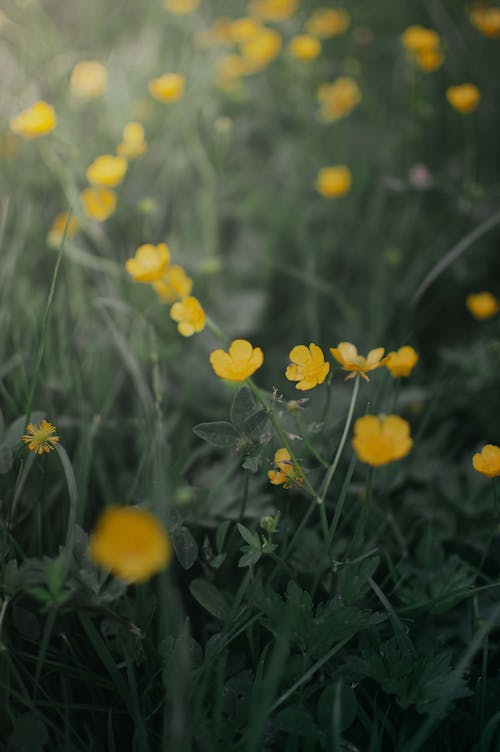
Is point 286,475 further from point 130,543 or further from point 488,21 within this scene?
point 488,21

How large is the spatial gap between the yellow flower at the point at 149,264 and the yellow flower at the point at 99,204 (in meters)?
0.50

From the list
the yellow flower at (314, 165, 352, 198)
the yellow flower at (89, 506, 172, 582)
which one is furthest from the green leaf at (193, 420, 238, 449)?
the yellow flower at (314, 165, 352, 198)

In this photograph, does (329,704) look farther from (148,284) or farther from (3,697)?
(148,284)

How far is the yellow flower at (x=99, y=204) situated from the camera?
1709 mm

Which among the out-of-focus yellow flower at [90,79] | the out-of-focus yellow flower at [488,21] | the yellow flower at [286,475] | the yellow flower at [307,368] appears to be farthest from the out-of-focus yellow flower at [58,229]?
the out-of-focus yellow flower at [488,21]

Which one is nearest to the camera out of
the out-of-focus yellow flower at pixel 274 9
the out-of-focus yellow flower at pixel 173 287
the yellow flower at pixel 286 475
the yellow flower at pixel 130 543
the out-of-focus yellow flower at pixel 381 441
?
the yellow flower at pixel 130 543

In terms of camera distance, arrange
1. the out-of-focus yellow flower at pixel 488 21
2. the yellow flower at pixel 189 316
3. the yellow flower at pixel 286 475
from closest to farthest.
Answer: the yellow flower at pixel 286 475 < the yellow flower at pixel 189 316 < the out-of-focus yellow flower at pixel 488 21

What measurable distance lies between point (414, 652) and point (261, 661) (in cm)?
28

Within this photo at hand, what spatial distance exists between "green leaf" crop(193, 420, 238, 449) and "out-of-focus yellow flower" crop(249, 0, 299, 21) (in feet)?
6.80

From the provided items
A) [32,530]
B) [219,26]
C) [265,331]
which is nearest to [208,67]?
[219,26]

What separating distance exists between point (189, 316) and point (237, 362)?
0.70 feet

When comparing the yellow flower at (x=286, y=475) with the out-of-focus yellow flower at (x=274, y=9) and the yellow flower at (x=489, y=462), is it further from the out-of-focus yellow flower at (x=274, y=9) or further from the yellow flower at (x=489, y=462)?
the out-of-focus yellow flower at (x=274, y=9)

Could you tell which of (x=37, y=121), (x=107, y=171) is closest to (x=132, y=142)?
(x=107, y=171)

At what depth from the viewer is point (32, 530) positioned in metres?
1.17
